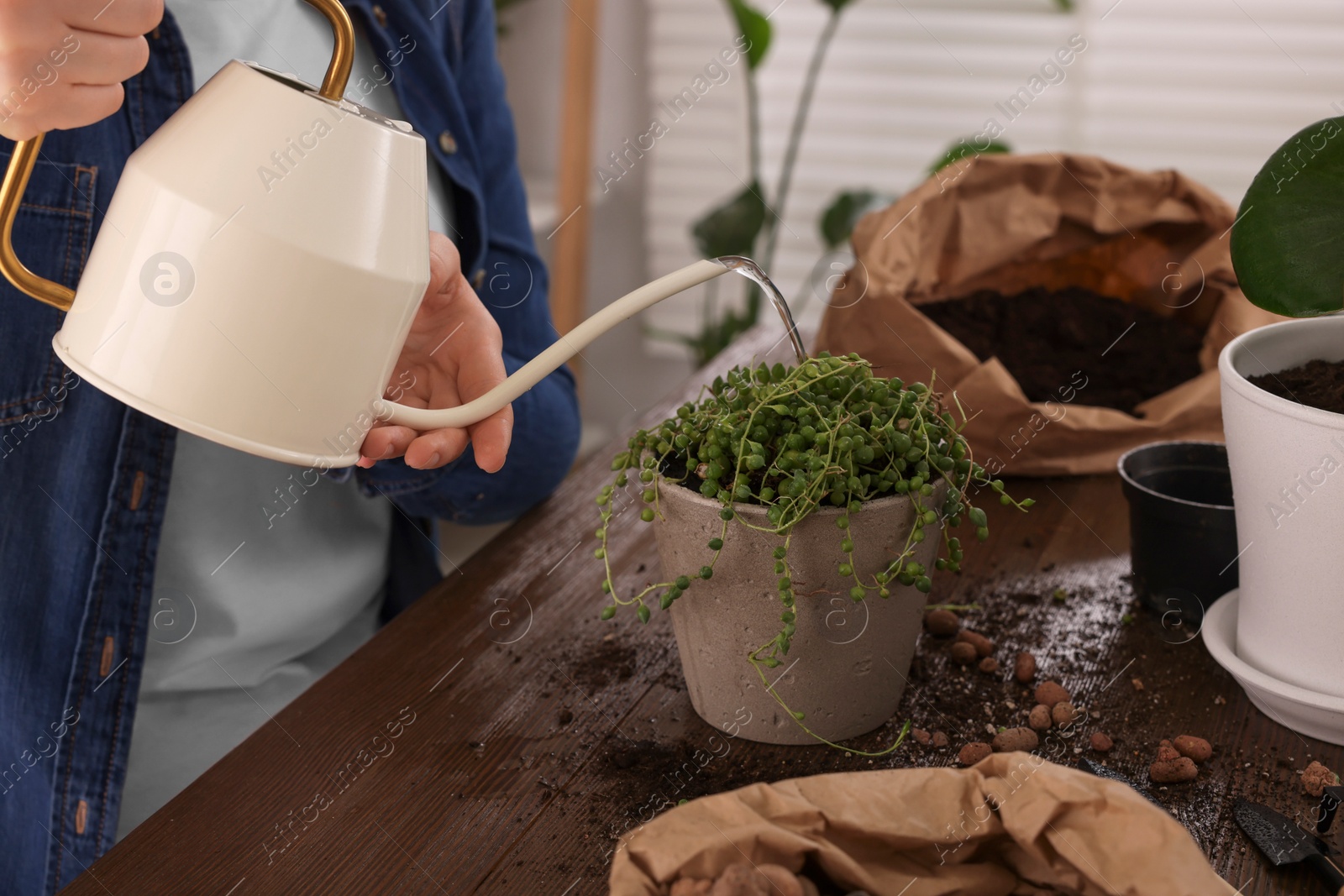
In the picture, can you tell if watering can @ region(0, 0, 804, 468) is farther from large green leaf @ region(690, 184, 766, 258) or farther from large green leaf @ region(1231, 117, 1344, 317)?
large green leaf @ region(690, 184, 766, 258)

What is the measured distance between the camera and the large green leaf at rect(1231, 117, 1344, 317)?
597 mm

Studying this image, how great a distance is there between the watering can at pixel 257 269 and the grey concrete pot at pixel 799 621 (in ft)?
0.73

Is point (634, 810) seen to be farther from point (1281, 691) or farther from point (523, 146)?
point (523, 146)

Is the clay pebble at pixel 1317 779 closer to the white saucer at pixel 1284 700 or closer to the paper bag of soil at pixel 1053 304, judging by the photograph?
the white saucer at pixel 1284 700

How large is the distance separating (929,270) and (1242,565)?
0.62 metres

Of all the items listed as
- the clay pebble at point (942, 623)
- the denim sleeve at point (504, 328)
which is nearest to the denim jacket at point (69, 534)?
the denim sleeve at point (504, 328)

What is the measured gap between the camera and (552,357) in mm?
543

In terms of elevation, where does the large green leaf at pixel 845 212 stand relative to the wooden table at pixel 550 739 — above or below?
below

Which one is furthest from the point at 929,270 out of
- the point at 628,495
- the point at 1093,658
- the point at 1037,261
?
the point at 1093,658

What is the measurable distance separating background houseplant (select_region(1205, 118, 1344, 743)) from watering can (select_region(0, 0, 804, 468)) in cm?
47

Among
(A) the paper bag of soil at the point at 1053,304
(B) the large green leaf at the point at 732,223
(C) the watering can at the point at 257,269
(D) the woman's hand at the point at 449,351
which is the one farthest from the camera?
(B) the large green leaf at the point at 732,223

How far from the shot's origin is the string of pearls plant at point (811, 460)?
1.90ft

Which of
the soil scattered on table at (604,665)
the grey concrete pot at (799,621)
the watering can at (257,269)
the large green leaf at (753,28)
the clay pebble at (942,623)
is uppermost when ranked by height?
the watering can at (257,269)

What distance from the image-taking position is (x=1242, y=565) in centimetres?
65
